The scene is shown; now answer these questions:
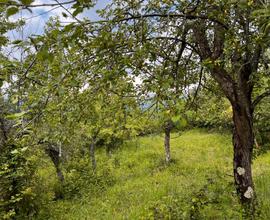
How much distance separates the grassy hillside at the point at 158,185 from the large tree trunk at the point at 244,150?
294 millimetres

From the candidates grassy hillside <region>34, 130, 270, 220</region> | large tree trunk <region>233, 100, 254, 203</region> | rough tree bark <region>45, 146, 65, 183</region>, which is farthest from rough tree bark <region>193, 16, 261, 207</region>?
rough tree bark <region>45, 146, 65, 183</region>

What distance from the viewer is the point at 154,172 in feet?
46.8

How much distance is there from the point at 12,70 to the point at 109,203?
8.32m

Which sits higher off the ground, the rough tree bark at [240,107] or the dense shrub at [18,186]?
the rough tree bark at [240,107]

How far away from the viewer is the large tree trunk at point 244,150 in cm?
594

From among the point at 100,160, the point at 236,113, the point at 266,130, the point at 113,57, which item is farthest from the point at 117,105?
the point at 266,130

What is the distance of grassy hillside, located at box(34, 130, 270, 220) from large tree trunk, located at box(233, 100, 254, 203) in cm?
29

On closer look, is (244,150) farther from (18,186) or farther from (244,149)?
(18,186)

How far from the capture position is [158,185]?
453 inches

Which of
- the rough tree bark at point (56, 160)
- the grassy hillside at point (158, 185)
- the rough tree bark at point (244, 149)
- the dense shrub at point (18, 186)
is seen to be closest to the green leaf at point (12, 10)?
the grassy hillside at point (158, 185)

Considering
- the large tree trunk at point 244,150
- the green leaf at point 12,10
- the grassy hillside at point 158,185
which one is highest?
the green leaf at point 12,10

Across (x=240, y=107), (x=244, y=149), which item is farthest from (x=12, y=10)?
(x=244, y=149)

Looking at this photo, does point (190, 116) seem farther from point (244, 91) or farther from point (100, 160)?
point (100, 160)

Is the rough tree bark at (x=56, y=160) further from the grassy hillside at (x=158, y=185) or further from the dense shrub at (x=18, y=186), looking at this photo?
the dense shrub at (x=18, y=186)
